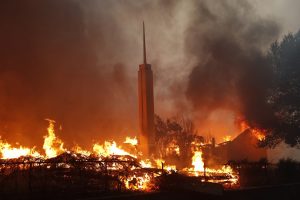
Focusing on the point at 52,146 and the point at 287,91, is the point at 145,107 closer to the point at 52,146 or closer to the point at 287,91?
the point at 52,146

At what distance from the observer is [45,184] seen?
1647cm

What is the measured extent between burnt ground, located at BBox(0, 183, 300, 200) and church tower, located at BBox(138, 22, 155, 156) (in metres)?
18.1

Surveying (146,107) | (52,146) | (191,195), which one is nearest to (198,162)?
(146,107)

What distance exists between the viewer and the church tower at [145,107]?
37156mm

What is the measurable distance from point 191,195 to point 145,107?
20847 mm

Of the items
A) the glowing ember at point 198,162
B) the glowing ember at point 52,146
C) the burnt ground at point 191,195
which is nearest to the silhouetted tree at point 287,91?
the glowing ember at point 198,162

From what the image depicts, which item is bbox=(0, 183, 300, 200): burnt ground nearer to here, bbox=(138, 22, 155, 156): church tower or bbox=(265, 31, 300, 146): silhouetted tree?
bbox=(265, 31, 300, 146): silhouetted tree

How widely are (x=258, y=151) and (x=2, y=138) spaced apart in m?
30.4

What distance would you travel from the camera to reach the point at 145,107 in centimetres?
3766

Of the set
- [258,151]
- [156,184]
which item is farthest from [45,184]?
[258,151]

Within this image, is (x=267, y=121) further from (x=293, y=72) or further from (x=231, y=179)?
(x=231, y=179)

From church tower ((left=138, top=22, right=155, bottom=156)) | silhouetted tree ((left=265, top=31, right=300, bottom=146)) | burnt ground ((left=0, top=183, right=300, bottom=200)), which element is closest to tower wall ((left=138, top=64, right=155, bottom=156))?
church tower ((left=138, top=22, right=155, bottom=156))

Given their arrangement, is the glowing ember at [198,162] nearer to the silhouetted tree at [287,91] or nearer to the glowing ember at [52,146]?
the silhouetted tree at [287,91]

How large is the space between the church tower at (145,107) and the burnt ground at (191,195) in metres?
18.1
